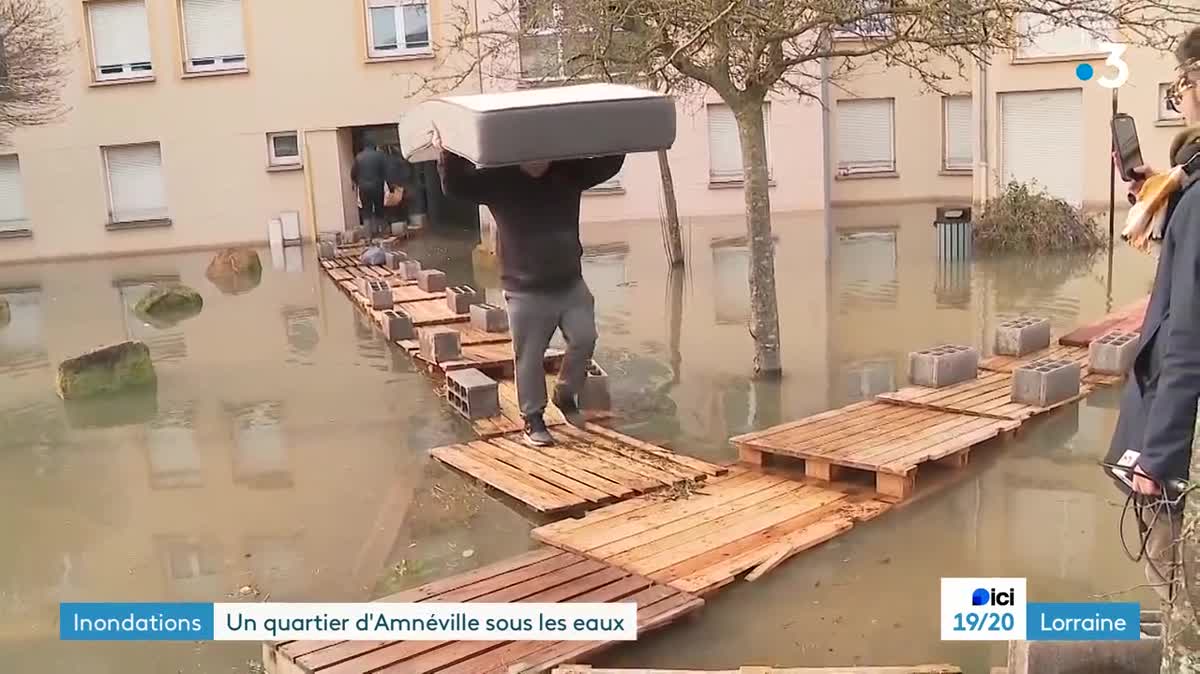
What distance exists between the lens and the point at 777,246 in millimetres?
16781

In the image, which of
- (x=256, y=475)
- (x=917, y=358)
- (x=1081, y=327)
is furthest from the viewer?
(x=1081, y=327)

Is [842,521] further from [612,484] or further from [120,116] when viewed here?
[120,116]

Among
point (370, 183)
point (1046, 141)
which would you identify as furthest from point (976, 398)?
point (370, 183)

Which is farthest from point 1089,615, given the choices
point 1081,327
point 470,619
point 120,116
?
point 120,116

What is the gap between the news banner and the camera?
13.7 feet

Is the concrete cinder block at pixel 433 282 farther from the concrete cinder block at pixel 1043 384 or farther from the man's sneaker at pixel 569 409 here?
the concrete cinder block at pixel 1043 384

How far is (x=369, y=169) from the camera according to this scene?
20266mm

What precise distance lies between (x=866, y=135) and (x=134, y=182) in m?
14.6

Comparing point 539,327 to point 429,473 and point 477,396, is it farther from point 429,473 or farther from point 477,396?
point 477,396

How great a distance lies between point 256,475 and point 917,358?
4.41m

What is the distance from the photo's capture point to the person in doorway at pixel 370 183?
20.3m

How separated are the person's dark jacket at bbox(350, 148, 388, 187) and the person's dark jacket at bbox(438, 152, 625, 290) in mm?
14359

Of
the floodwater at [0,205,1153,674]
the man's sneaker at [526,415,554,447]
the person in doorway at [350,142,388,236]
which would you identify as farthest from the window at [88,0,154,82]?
the man's sneaker at [526,415,554,447]

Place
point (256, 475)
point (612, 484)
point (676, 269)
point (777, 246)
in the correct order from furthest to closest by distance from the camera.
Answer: point (777, 246)
point (676, 269)
point (256, 475)
point (612, 484)
